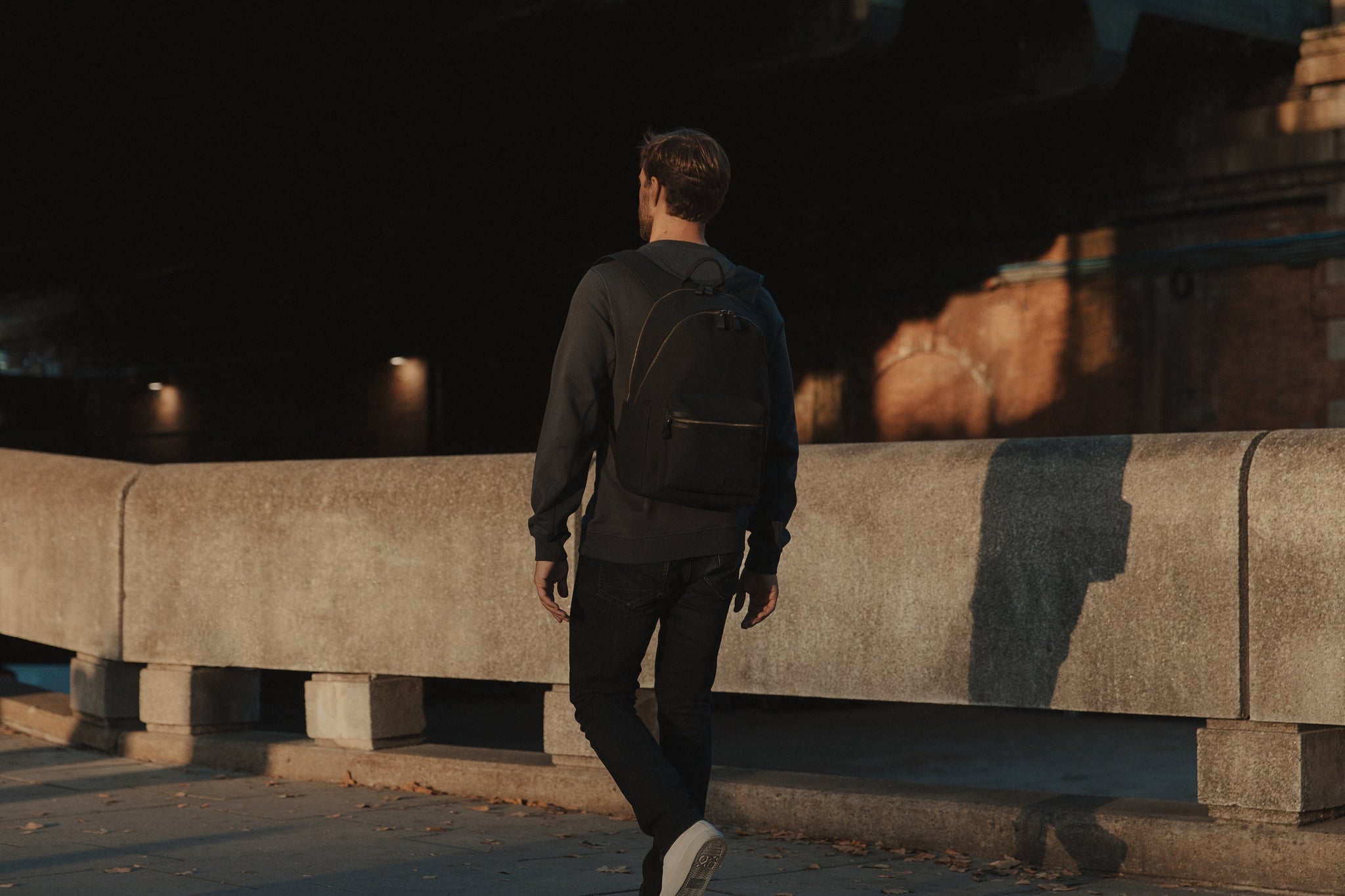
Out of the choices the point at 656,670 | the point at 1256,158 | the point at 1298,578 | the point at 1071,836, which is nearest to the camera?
the point at 656,670

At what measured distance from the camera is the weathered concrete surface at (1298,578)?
455 centimetres

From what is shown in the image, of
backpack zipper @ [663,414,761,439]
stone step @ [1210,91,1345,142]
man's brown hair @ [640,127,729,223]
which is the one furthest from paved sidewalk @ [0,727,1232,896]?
stone step @ [1210,91,1345,142]

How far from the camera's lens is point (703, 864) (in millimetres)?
3490

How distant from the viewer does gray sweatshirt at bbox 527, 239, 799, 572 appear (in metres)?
3.66

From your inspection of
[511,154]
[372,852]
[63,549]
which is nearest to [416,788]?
[372,852]

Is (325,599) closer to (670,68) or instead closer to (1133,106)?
(670,68)

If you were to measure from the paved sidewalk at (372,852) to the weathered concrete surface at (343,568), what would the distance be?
22.9 inches

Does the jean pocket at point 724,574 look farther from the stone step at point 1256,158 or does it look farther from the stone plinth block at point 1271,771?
the stone step at point 1256,158

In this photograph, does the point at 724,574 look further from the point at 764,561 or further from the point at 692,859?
the point at 692,859

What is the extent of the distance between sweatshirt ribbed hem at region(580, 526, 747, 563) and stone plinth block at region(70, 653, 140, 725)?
4763 millimetres

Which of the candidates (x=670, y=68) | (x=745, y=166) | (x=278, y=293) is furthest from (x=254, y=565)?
(x=278, y=293)

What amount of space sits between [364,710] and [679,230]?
3.61m

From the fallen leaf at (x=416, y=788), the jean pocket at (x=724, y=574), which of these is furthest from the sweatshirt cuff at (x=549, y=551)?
the fallen leaf at (x=416, y=788)

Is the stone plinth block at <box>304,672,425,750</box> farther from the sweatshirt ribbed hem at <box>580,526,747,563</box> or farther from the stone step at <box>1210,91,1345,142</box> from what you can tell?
the stone step at <box>1210,91,1345,142</box>
